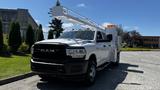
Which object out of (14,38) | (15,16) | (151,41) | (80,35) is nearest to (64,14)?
(80,35)

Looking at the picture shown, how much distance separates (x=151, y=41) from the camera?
14300cm

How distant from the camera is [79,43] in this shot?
33.8 ft

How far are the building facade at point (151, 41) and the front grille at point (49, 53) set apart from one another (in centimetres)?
13371

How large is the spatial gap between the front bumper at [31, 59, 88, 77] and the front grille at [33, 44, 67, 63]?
7.5 inches

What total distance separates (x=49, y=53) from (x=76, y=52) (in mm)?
917

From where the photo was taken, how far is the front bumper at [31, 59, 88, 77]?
9.34 m

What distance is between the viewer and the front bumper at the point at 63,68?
9.34m

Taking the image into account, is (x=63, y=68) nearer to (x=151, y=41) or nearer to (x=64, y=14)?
(x=64, y=14)

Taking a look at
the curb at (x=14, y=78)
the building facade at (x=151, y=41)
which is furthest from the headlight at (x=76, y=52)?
the building facade at (x=151, y=41)

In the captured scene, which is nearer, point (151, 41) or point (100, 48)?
point (100, 48)

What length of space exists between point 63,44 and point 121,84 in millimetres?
2888

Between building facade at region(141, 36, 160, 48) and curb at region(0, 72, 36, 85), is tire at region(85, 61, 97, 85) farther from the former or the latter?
building facade at region(141, 36, 160, 48)

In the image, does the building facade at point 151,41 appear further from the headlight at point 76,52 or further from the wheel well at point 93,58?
the headlight at point 76,52

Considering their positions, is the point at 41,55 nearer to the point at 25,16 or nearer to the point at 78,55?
the point at 78,55
